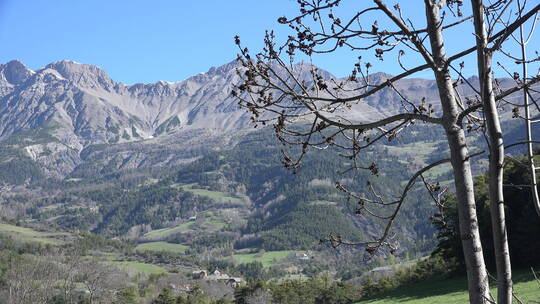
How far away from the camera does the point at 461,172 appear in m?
3.32

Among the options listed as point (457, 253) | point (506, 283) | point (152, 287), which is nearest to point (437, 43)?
point (506, 283)

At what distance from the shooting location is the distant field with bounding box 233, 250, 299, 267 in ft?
545

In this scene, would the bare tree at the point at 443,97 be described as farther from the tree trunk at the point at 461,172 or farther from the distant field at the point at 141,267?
the distant field at the point at 141,267

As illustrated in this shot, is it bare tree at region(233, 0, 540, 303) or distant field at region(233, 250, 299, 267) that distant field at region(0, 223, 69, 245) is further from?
bare tree at region(233, 0, 540, 303)

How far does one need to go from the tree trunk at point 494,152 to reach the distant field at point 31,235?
486 feet

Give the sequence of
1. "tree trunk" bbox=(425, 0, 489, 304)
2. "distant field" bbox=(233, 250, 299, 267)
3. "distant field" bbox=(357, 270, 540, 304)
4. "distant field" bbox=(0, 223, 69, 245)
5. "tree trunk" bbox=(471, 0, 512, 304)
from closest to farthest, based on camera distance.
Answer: "tree trunk" bbox=(471, 0, 512, 304) < "tree trunk" bbox=(425, 0, 489, 304) < "distant field" bbox=(357, 270, 540, 304) < "distant field" bbox=(0, 223, 69, 245) < "distant field" bbox=(233, 250, 299, 267)

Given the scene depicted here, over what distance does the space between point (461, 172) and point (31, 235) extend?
16605 centimetres

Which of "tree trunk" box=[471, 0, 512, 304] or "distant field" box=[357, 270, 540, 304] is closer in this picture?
"tree trunk" box=[471, 0, 512, 304]

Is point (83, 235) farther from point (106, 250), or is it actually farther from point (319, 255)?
point (319, 255)

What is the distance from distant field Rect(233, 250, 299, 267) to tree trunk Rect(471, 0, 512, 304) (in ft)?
526

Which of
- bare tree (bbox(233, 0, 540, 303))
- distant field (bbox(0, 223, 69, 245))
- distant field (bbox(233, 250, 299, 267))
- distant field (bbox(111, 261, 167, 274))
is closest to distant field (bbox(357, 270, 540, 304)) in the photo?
bare tree (bbox(233, 0, 540, 303))

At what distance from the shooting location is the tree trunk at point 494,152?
9.67 ft

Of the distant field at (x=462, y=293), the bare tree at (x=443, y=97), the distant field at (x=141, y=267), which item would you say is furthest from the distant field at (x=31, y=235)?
the bare tree at (x=443, y=97)

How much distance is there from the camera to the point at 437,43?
3.48 m
